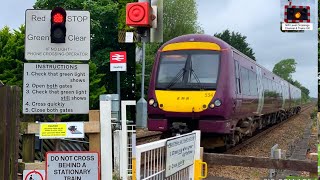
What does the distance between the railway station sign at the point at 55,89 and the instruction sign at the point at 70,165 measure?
56 centimetres

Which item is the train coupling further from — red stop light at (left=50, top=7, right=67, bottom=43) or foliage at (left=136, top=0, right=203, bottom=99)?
red stop light at (left=50, top=7, right=67, bottom=43)

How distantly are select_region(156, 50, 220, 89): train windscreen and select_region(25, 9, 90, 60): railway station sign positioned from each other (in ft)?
21.7

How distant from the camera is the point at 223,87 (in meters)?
11.9

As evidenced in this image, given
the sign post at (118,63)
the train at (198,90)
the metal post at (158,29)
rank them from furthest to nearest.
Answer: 1. the sign post at (118,63)
2. the train at (198,90)
3. the metal post at (158,29)

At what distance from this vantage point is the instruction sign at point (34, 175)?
527 cm

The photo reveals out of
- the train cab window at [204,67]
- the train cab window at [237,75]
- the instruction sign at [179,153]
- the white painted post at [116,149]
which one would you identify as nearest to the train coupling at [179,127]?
the train cab window at [204,67]

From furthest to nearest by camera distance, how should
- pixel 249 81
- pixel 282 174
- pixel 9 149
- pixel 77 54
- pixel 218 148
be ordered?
1. pixel 249 81
2. pixel 218 148
3. pixel 282 174
4. pixel 77 54
5. pixel 9 149

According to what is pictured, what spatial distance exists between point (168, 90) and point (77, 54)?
6788mm

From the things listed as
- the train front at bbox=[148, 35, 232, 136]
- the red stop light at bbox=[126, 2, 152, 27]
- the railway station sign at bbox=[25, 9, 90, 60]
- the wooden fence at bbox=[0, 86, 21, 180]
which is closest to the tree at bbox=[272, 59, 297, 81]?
the train front at bbox=[148, 35, 232, 136]

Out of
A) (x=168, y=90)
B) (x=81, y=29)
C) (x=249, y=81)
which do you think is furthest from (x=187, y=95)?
(x=81, y=29)

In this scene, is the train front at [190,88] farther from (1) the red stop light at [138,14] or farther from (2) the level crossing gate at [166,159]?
(2) the level crossing gate at [166,159]

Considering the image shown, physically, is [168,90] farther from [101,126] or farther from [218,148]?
[101,126]

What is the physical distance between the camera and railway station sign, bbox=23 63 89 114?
5.45 meters

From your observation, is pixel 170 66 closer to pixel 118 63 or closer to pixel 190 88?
pixel 190 88
